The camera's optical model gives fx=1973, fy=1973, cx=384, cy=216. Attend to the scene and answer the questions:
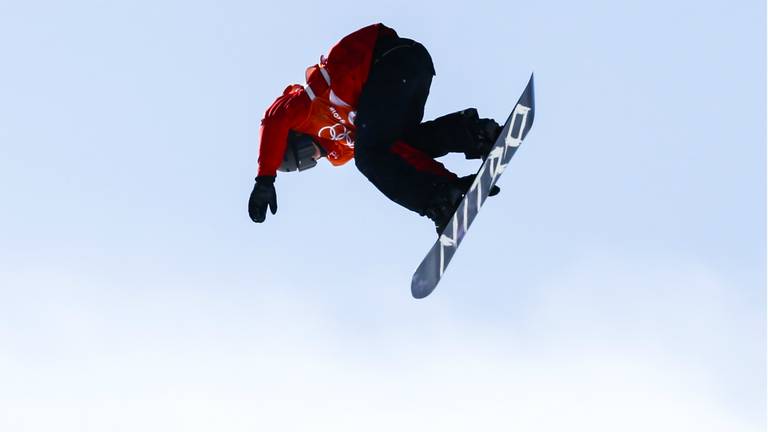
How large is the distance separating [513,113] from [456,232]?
3.44 feet

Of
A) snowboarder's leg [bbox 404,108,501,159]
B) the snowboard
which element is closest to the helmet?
snowboarder's leg [bbox 404,108,501,159]

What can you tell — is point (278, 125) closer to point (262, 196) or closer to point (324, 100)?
point (324, 100)

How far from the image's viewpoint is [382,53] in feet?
52.3

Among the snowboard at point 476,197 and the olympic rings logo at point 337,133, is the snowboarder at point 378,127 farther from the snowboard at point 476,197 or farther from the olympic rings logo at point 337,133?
the snowboard at point 476,197

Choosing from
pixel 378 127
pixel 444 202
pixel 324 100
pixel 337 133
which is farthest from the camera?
pixel 337 133

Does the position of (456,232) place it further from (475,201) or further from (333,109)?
(333,109)

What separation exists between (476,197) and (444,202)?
259 mm

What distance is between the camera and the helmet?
52.9 feet

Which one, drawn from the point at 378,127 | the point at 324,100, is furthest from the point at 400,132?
the point at 324,100

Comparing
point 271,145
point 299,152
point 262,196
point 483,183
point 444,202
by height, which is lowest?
point 444,202

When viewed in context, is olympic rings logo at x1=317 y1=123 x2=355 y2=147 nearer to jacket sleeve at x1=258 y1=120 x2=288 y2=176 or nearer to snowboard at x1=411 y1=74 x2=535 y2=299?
jacket sleeve at x1=258 y1=120 x2=288 y2=176

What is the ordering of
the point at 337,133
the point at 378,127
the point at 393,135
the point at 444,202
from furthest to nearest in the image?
the point at 337,133 < the point at 393,135 < the point at 378,127 < the point at 444,202

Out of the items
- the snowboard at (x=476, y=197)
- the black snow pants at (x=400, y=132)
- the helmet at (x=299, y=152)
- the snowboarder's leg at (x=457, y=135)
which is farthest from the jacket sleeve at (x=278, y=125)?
the snowboard at (x=476, y=197)

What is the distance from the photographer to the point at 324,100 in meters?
15.9
